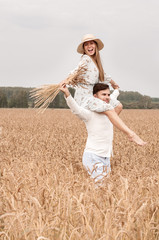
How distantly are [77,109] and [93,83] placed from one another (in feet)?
1.55

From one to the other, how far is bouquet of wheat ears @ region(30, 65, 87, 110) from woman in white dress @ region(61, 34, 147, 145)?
0.19 feet

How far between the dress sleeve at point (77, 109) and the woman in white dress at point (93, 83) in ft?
0.25

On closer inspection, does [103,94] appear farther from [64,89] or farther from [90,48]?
[90,48]

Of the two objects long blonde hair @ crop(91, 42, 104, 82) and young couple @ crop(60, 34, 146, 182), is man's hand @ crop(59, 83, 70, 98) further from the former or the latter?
long blonde hair @ crop(91, 42, 104, 82)

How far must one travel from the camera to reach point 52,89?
3904mm

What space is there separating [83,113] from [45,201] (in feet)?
5.15

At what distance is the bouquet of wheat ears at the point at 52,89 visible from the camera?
3834 millimetres

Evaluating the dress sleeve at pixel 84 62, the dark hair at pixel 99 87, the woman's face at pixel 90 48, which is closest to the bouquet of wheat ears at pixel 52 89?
the dress sleeve at pixel 84 62

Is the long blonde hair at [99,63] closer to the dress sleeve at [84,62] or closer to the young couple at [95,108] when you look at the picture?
the young couple at [95,108]

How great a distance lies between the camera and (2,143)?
6.80 m

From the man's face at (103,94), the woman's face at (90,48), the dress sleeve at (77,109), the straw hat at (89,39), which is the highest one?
the straw hat at (89,39)

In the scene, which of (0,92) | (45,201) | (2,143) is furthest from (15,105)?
(45,201)

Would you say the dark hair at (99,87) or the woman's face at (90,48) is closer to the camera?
the dark hair at (99,87)

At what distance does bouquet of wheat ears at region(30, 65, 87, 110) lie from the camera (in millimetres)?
3834
